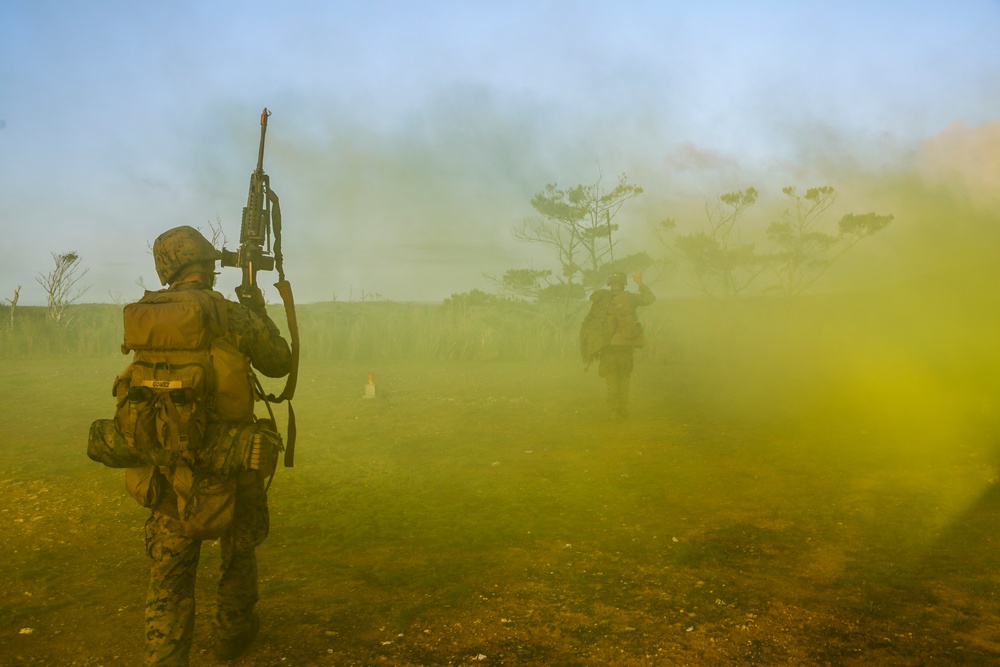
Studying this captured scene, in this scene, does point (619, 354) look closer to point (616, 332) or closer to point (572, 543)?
point (616, 332)

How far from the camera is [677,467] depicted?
283 inches

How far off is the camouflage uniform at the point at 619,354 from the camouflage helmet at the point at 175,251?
6883 mm

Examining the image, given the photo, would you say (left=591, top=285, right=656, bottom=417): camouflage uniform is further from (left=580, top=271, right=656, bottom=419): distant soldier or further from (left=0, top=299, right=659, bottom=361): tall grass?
(left=0, top=299, right=659, bottom=361): tall grass

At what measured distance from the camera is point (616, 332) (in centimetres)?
941

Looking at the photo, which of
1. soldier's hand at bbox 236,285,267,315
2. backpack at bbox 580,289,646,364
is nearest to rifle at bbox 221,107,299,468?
soldier's hand at bbox 236,285,267,315

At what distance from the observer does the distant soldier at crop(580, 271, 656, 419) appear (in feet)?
30.9

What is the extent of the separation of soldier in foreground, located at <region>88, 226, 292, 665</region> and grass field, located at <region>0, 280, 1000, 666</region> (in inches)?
26.3

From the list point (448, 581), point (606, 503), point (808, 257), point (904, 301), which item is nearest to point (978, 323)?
point (904, 301)

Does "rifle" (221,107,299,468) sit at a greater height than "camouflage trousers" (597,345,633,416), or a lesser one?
greater

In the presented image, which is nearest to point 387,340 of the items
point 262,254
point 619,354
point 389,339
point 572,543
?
point 389,339

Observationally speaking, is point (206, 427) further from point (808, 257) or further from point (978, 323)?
point (978, 323)

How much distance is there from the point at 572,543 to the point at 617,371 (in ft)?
16.3

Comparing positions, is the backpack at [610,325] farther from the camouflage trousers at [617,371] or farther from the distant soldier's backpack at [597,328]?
the camouflage trousers at [617,371]

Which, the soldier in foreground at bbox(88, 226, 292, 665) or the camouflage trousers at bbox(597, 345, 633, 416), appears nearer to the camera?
the soldier in foreground at bbox(88, 226, 292, 665)
